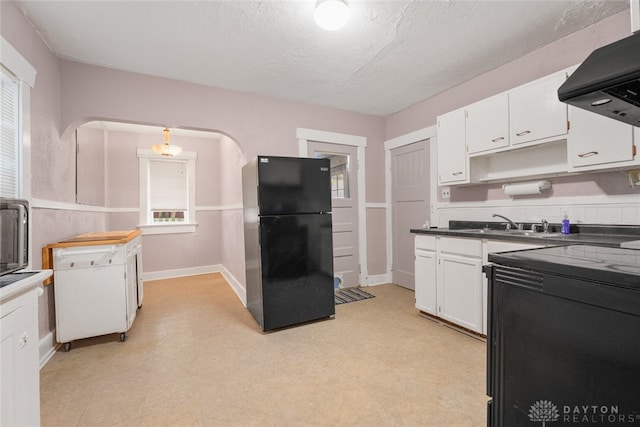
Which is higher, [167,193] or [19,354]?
[167,193]

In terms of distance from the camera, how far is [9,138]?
1.87 m

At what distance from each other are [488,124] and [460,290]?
5.20ft

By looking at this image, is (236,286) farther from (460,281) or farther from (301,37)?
(301,37)

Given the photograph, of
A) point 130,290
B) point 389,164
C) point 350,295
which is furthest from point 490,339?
point 389,164

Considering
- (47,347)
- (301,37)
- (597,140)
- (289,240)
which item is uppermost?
(301,37)

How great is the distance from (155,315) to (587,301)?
12.0ft

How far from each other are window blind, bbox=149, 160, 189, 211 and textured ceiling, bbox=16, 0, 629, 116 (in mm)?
2515

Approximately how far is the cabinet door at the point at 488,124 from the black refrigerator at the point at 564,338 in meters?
1.84

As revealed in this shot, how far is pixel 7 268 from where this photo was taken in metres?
1.14

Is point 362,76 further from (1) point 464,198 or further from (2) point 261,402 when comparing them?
(2) point 261,402

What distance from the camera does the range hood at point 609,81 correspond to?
842mm

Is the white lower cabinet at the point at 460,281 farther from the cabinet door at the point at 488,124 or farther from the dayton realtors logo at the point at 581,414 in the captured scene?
the dayton realtors logo at the point at 581,414

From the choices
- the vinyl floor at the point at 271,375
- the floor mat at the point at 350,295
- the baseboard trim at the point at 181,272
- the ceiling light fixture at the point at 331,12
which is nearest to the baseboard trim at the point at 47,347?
the vinyl floor at the point at 271,375

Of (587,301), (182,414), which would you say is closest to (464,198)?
(587,301)
